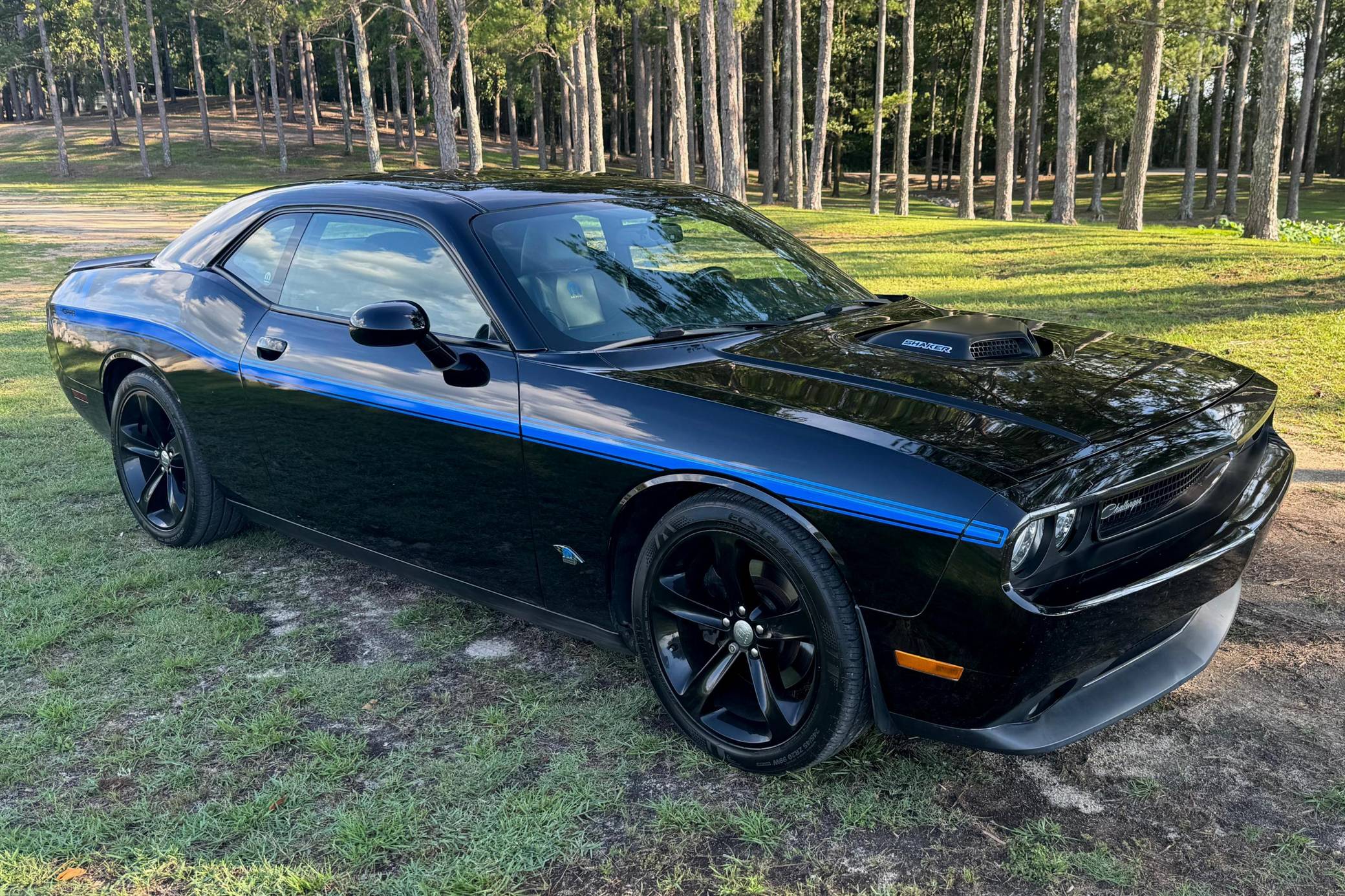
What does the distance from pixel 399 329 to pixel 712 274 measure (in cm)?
122

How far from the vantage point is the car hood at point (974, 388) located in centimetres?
244

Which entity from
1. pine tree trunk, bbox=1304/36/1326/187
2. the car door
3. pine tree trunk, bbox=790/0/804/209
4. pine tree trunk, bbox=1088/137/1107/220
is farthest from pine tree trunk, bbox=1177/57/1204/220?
the car door

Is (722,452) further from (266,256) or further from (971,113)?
(971,113)

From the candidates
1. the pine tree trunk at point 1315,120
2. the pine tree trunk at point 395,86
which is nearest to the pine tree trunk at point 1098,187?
the pine tree trunk at point 1315,120

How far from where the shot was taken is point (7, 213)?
2509 centimetres

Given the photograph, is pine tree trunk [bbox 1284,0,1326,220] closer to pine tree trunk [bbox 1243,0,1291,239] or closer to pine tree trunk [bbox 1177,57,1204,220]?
pine tree trunk [bbox 1177,57,1204,220]

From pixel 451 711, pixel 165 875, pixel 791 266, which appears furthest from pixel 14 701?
pixel 791 266

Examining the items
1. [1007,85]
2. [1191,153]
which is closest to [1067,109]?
[1007,85]

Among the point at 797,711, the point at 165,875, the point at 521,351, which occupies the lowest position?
the point at 165,875

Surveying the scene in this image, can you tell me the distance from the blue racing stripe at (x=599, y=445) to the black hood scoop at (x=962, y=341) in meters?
0.84

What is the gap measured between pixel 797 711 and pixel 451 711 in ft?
3.90

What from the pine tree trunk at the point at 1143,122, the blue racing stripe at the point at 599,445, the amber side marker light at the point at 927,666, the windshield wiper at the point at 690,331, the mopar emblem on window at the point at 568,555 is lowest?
the amber side marker light at the point at 927,666

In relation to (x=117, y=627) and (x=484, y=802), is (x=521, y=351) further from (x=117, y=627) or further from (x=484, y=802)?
(x=117, y=627)

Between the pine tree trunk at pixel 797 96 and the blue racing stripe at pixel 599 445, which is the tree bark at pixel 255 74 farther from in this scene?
the blue racing stripe at pixel 599 445
